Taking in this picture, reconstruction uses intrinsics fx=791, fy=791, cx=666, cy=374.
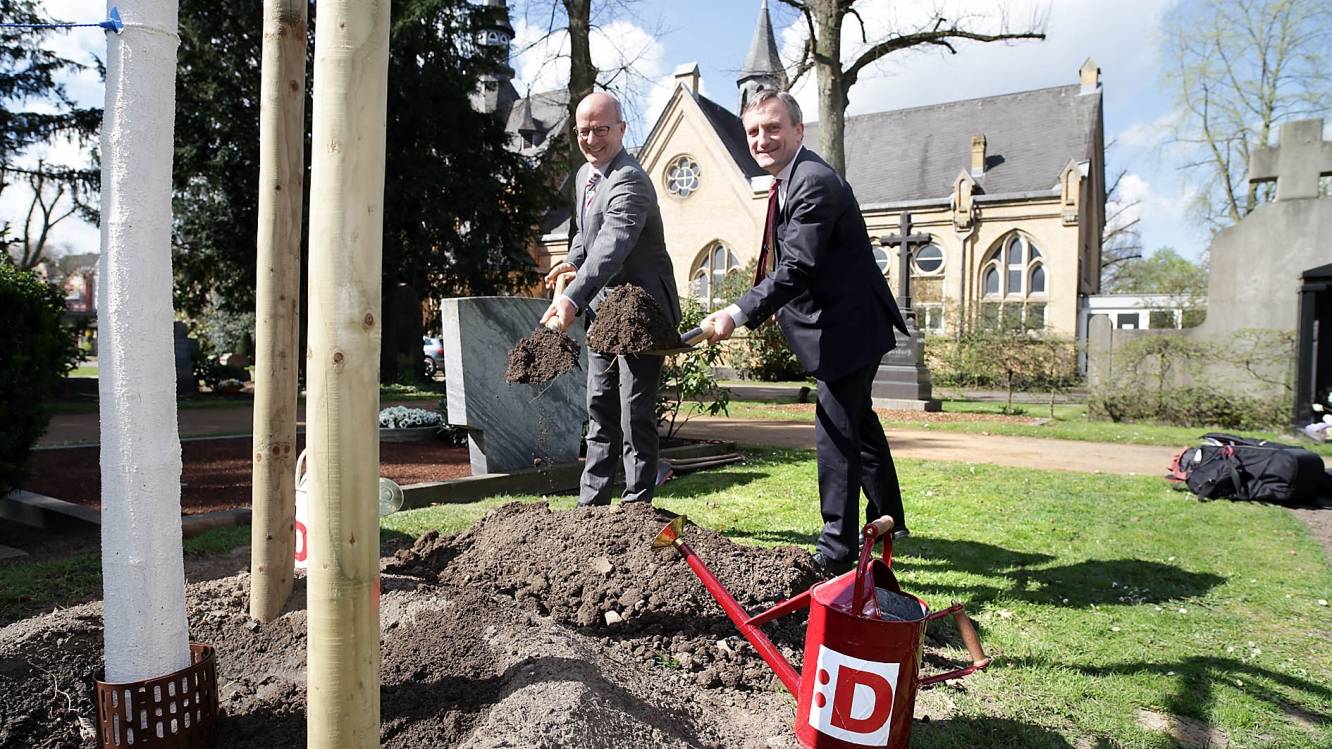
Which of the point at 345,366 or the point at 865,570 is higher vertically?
the point at 345,366

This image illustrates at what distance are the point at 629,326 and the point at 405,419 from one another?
709 centimetres

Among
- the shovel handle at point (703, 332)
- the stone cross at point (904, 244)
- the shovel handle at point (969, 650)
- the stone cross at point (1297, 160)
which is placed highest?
the stone cross at point (1297, 160)

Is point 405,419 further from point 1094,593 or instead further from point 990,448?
point 1094,593

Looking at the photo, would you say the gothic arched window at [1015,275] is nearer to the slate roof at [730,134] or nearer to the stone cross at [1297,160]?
the slate roof at [730,134]

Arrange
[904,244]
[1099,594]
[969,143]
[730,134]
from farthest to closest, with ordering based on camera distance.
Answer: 1. [730,134]
2. [969,143]
3. [904,244]
4. [1099,594]

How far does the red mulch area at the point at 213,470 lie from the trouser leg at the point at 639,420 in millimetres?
2988

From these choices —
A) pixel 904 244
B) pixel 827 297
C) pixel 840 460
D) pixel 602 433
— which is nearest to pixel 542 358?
pixel 602 433

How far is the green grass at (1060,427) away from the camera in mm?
10828

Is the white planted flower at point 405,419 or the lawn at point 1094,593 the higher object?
the white planted flower at point 405,419

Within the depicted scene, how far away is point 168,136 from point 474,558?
2.18m

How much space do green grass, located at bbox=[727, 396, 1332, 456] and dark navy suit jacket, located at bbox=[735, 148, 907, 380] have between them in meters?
8.77

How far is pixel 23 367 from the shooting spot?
16.9 feet

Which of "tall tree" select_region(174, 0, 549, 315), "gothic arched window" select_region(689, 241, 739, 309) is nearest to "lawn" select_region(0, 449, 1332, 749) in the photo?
"tall tree" select_region(174, 0, 549, 315)

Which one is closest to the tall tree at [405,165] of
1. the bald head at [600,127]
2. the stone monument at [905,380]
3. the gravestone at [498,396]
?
the stone monument at [905,380]
